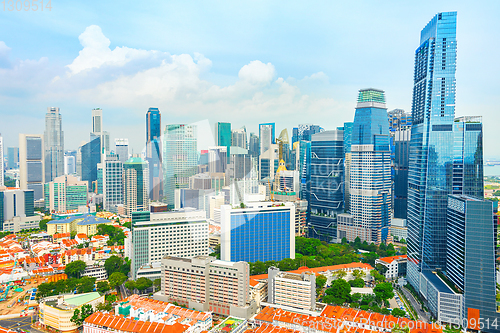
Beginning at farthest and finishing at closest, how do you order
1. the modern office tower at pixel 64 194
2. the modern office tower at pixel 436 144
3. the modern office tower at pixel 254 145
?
the modern office tower at pixel 64 194
the modern office tower at pixel 254 145
the modern office tower at pixel 436 144

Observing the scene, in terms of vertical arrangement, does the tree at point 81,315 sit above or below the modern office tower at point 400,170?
below

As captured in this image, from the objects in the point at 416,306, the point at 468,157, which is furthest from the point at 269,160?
the point at 416,306

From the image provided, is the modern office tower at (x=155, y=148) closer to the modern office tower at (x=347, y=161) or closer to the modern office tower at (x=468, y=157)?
the modern office tower at (x=347, y=161)

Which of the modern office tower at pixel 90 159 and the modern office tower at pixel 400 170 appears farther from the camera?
the modern office tower at pixel 90 159

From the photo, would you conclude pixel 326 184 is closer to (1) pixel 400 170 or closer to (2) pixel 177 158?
(1) pixel 400 170

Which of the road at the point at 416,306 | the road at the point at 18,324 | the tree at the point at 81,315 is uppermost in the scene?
the tree at the point at 81,315

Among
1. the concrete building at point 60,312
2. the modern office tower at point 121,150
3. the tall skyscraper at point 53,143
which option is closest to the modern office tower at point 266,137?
the modern office tower at point 121,150

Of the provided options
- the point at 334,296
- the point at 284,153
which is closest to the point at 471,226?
the point at 334,296
